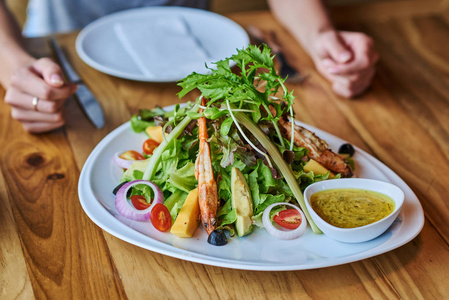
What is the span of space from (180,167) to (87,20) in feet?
6.62

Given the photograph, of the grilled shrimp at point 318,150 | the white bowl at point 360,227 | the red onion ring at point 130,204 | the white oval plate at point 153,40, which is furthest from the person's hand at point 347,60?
the red onion ring at point 130,204

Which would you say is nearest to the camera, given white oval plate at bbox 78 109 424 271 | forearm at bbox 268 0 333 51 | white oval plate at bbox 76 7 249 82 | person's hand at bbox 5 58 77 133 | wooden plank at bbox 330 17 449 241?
white oval plate at bbox 78 109 424 271

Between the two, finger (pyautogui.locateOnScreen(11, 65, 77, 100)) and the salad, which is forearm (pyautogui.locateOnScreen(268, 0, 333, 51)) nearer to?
the salad

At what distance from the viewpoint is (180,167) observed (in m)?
1.69

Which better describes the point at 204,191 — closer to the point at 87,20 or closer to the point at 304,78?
the point at 304,78

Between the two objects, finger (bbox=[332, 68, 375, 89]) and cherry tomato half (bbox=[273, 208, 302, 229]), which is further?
finger (bbox=[332, 68, 375, 89])

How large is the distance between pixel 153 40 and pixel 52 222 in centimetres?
130

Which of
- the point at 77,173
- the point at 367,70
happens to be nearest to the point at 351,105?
the point at 367,70

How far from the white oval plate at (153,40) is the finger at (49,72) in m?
0.32

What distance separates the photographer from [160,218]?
153 centimetres

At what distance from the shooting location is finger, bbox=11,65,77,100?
80.0 inches

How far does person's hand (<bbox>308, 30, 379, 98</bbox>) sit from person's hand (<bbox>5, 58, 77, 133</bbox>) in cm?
125

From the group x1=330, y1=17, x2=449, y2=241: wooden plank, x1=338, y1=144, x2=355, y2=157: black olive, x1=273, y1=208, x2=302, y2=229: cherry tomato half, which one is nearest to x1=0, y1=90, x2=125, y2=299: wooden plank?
x1=273, y1=208, x2=302, y2=229: cherry tomato half

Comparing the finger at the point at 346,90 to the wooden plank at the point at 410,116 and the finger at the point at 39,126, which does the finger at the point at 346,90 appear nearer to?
the wooden plank at the point at 410,116
